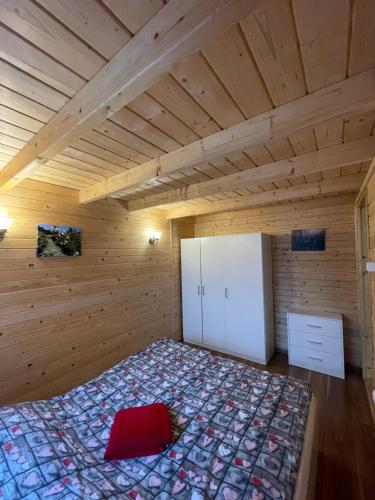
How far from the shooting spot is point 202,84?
41.8 inches

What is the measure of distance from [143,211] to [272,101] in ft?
8.47

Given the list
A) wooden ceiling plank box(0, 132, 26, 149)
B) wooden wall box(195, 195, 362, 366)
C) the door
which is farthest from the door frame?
wooden ceiling plank box(0, 132, 26, 149)

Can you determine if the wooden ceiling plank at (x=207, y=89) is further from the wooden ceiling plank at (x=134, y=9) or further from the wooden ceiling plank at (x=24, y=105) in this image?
the wooden ceiling plank at (x=24, y=105)

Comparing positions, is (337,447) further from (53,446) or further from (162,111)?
(162,111)

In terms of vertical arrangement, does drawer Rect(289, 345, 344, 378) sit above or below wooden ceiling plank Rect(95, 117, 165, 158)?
below

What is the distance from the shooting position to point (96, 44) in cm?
85

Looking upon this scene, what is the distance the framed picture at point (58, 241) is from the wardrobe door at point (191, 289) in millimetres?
1940

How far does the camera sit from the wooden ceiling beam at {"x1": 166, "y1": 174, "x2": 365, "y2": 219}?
7.75ft

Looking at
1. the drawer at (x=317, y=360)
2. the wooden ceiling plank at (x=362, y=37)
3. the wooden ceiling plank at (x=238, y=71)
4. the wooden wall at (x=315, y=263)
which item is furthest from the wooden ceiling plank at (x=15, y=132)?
the drawer at (x=317, y=360)

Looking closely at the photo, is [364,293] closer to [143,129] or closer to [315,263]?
[315,263]

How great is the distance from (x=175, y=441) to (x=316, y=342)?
2489 millimetres

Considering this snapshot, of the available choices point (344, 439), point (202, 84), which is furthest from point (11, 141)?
point (344, 439)

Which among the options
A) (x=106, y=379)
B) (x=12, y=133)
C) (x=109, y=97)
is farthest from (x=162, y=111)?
(x=106, y=379)

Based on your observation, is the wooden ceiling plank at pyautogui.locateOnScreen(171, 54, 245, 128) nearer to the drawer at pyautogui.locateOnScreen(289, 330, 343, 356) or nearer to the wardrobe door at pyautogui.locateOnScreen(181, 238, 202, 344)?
the wardrobe door at pyautogui.locateOnScreen(181, 238, 202, 344)
